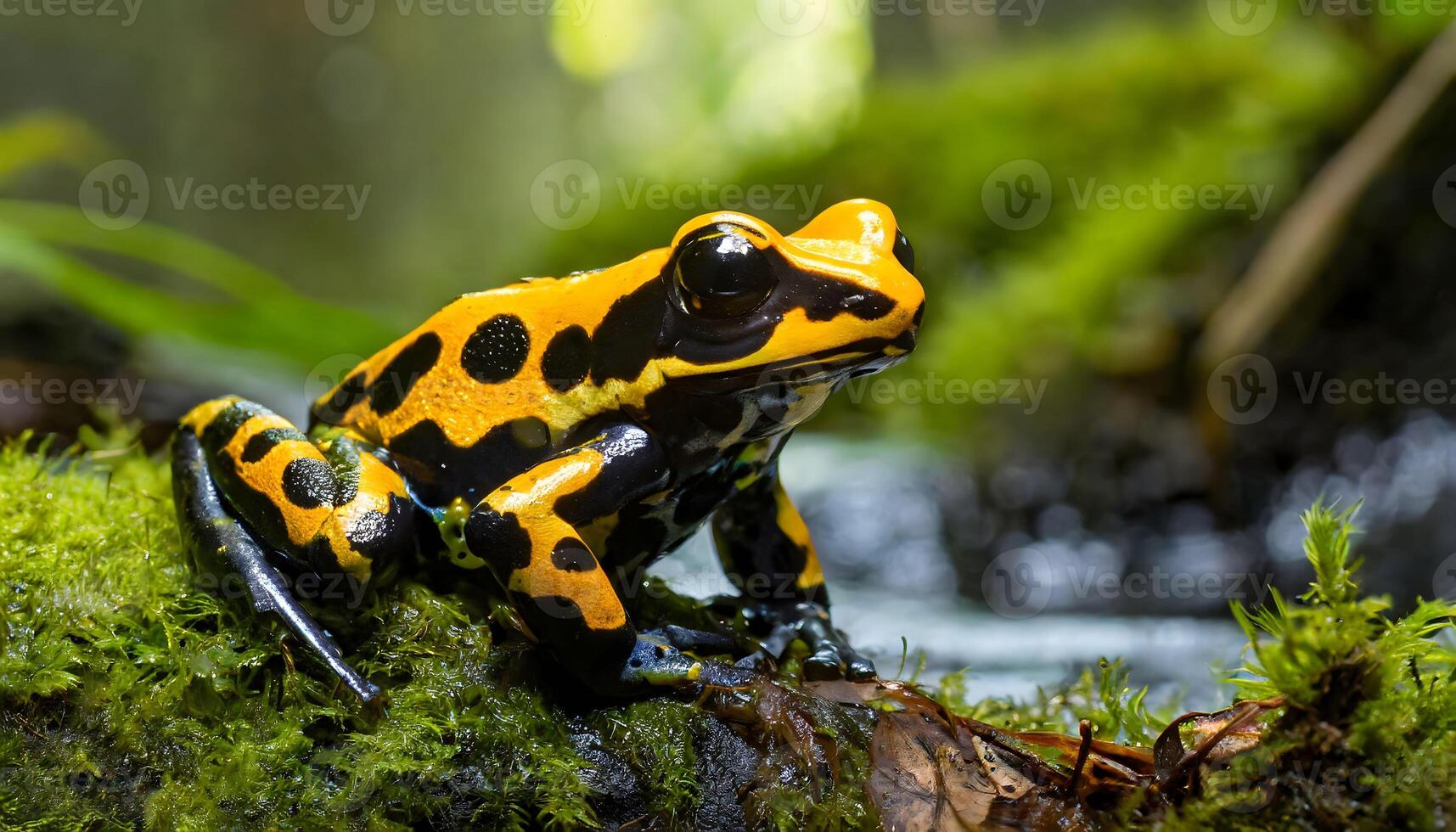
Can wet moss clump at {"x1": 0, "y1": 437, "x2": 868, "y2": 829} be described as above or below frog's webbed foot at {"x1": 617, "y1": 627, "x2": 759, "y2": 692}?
below

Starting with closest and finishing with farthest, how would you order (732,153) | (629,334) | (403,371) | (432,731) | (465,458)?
1. (432,731)
2. (629,334)
3. (465,458)
4. (403,371)
5. (732,153)

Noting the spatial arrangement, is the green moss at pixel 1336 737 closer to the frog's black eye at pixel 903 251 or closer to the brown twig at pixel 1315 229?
the frog's black eye at pixel 903 251

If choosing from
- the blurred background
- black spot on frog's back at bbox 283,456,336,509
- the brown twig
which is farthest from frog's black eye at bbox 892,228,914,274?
the brown twig

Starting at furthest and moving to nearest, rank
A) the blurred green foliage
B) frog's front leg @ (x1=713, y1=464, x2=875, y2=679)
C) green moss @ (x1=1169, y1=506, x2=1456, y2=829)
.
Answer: the blurred green foliage < frog's front leg @ (x1=713, y1=464, x2=875, y2=679) < green moss @ (x1=1169, y1=506, x2=1456, y2=829)

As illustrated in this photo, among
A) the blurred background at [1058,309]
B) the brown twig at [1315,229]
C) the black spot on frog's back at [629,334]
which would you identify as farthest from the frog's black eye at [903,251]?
the brown twig at [1315,229]

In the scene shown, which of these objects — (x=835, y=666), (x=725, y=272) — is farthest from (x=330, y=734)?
(x=725, y=272)

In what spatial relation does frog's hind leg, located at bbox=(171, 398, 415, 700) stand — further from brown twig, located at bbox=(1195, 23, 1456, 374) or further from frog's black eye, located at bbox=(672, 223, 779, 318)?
brown twig, located at bbox=(1195, 23, 1456, 374)

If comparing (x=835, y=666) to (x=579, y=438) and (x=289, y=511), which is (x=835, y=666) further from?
(x=289, y=511)
